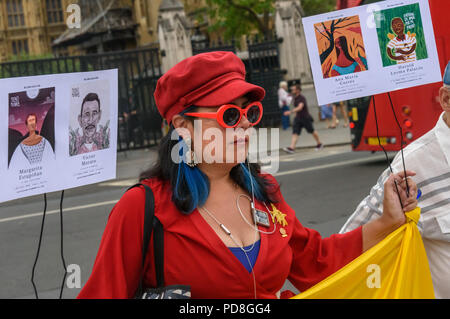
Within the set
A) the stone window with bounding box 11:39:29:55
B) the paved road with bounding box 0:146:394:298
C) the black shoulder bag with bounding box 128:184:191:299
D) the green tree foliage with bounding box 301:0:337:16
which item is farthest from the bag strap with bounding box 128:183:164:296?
the stone window with bounding box 11:39:29:55

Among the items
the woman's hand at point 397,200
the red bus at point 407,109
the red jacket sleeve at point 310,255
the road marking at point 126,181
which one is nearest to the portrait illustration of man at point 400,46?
the woman's hand at point 397,200

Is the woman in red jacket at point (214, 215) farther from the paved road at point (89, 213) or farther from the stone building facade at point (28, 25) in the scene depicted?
the stone building facade at point (28, 25)

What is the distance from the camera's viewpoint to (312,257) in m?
2.44

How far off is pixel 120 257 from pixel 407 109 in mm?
9041

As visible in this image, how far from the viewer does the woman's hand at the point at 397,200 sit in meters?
2.39

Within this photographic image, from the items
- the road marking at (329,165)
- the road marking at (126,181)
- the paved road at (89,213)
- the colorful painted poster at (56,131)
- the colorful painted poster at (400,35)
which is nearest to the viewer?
the colorful painted poster at (56,131)

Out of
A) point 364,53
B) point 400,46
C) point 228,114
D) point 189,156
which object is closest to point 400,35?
point 400,46

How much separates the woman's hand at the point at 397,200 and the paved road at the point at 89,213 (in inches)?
152

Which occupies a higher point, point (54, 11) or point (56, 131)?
point (54, 11)

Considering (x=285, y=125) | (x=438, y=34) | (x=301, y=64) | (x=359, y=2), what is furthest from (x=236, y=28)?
(x=438, y=34)

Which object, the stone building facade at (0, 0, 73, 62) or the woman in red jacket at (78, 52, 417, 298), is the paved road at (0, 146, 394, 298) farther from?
the stone building facade at (0, 0, 73, 62)

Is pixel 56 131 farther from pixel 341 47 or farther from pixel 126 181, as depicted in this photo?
pixel 126 181

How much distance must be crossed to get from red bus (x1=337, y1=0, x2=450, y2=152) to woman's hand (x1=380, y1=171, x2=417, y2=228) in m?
6.59

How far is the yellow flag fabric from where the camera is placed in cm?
225
